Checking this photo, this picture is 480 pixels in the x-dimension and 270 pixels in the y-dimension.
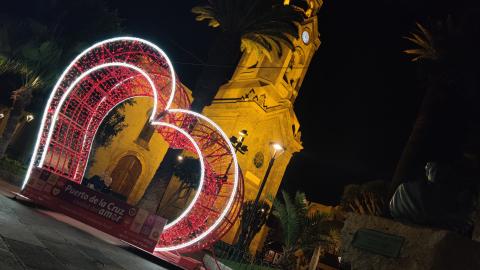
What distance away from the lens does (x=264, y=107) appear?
3138cm

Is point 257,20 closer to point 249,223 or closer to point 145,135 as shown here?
point 249,223

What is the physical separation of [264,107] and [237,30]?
1479 centimetres

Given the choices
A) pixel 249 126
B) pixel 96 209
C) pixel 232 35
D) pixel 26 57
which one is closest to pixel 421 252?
pixel 96 209

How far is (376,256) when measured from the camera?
5.49 m

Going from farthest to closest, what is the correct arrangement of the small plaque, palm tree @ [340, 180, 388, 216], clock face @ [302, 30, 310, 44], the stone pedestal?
clock face @ [302, 30, 310, 44]
palm tree @ [340, 180, 388, 216]
the small plaque
the stone pedestal

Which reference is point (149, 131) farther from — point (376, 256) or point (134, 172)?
point (376, 256)

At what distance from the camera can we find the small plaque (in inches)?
207

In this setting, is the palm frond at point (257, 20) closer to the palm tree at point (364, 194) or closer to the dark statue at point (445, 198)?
the dark statue at point (445, 198)

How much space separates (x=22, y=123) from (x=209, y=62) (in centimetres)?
1915

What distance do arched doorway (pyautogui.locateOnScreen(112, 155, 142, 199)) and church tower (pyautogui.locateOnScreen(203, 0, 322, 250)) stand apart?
26.5ft

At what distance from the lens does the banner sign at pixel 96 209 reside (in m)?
11.4

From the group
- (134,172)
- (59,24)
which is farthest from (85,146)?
(134,172)

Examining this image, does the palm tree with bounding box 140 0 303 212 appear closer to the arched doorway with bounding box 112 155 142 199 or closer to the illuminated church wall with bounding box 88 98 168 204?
the illuminated church wall with bounding box 88 98 168 204

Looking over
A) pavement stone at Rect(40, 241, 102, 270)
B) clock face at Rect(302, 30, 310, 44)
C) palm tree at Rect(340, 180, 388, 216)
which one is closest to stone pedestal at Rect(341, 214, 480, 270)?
pavement stone at Rect(40, 241, 102, 270)
